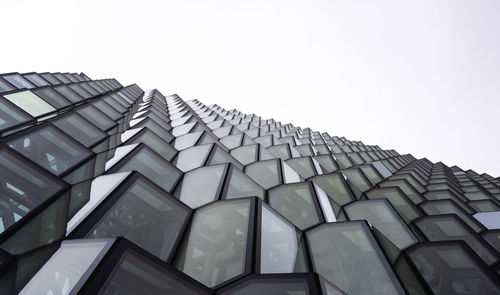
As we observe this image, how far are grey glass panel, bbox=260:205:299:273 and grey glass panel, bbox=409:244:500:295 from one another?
361cm

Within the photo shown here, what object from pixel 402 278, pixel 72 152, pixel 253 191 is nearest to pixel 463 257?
pixel 402 278

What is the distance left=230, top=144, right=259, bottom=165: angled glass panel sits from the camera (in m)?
17.1

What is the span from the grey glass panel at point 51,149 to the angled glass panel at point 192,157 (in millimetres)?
4249

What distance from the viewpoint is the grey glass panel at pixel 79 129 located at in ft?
36.9

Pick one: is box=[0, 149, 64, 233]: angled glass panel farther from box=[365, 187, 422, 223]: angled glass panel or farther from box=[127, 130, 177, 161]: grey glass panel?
box=[365, 187, 422, 223]: angled glass panel

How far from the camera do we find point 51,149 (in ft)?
27.8

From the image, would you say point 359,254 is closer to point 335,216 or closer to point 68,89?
point 335,216

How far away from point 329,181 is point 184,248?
10.6 m

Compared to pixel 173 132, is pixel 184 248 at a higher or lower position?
lower

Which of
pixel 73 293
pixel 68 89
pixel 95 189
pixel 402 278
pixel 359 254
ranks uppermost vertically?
pixel 68 89

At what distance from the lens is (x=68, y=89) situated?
2033 cm

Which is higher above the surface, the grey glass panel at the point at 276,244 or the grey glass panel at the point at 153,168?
the grey glass panel at the point at 153,168

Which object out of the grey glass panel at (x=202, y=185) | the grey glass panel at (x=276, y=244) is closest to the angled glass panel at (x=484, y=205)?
the grey glass panel at (x=276, y=244)

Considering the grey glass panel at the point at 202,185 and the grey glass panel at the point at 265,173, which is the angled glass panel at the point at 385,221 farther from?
the grey glass panel at the point at 202,185
